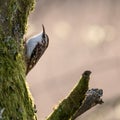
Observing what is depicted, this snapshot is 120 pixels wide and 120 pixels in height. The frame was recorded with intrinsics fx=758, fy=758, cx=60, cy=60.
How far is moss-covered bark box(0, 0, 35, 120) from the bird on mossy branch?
43 centimetres

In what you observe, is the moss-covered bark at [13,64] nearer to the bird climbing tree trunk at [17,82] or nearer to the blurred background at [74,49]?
the bird climbing tree trunk at [17,82]

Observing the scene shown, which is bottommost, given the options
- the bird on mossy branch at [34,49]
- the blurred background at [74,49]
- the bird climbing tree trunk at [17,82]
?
the blurred background at [74,49]

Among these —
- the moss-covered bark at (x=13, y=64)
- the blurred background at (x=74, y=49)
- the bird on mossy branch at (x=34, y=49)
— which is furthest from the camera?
the blurred background at (x=74, y=49)

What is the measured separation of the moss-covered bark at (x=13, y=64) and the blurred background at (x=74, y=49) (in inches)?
96.2

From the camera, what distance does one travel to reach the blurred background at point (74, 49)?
19.9 feet

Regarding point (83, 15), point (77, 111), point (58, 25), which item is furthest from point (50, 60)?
point (77, 111)

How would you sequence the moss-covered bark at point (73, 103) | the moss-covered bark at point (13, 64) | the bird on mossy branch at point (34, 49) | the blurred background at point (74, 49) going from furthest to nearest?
the blurred background at point (74, 49) < the bird on mossy branch at point (34, 49) < the moss-covered bark at point (73, 103) < the moss-covered bark at point (13, 64)

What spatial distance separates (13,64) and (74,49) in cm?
534

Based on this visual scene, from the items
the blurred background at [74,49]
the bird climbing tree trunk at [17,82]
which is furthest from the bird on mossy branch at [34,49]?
the blurred background at [74,49]

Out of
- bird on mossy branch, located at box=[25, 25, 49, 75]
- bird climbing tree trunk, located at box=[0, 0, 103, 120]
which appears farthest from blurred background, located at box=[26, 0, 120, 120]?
bird climbing tree trunk, located at box=[0, 0, 103, 120]

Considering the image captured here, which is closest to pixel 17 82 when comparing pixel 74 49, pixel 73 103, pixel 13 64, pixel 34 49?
pixel 13 64

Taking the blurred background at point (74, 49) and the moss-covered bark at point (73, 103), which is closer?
the moss-covered bark at point (73, 103)

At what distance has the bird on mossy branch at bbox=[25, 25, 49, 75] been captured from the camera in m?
2.90

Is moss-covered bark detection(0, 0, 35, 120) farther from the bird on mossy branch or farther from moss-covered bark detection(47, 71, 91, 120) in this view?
the bird on mossy branch
